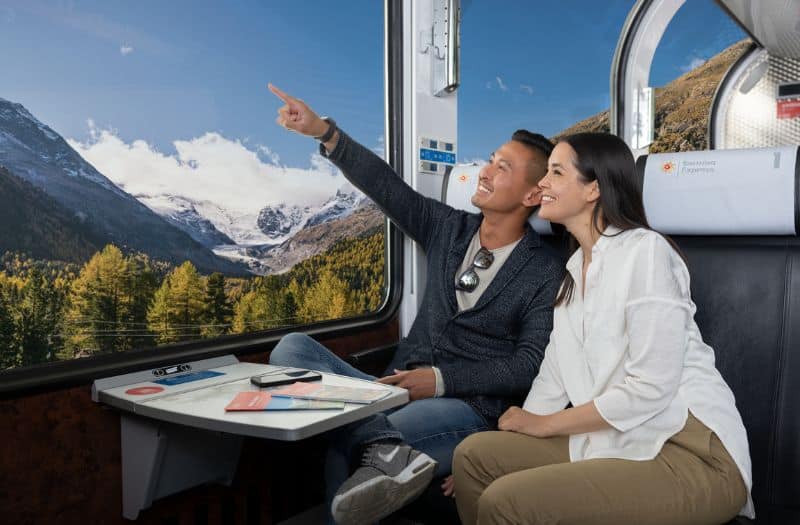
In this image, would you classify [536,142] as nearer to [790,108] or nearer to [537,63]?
[790,108]

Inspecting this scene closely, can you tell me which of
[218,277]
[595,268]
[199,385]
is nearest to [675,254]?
[595,268]

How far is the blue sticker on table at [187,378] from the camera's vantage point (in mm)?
1638

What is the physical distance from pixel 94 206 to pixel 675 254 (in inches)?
59.7

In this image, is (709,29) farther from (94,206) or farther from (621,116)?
Answer: (94,206)

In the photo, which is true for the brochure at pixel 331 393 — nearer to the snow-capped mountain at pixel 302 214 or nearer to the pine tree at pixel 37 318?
the pine tree at pixel 37 318

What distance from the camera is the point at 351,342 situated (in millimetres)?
2451

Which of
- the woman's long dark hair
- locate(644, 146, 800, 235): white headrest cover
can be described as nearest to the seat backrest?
locate(644, 146, 800, 235): white headrest cover

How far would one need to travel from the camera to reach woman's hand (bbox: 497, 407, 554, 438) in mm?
1525

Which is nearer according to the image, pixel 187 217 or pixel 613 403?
pixel 613 403

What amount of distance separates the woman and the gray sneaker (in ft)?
0.37

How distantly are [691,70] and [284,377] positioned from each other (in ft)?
28.1

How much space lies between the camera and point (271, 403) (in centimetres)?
136

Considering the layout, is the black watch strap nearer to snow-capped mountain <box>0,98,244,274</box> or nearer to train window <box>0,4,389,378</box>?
train window <box>0,4,389,378</box>

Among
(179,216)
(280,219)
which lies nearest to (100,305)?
(179,216)
